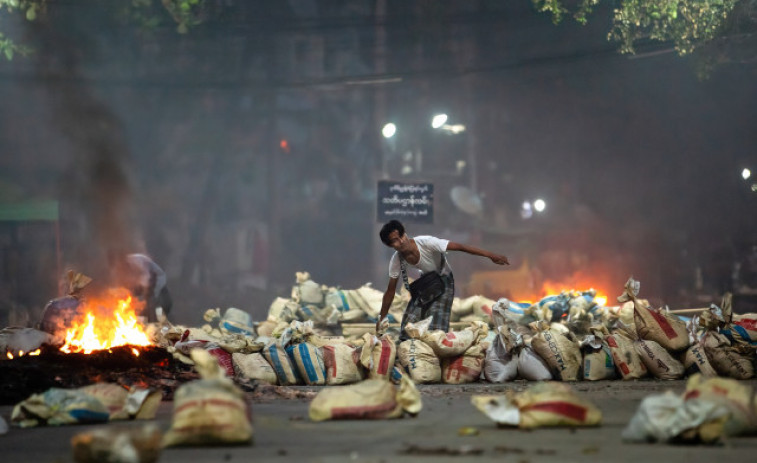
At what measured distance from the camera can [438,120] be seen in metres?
17.3

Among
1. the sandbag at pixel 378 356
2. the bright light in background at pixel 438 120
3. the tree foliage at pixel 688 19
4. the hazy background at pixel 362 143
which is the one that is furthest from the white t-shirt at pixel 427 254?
the bright light in background at pixel 438 120

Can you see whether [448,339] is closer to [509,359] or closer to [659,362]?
[509,359]

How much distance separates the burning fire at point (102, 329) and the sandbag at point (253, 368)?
839 millimetres

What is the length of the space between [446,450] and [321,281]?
14116 mm

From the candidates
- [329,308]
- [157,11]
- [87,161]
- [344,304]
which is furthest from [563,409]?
[157,11]

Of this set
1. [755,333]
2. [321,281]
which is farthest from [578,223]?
[755,333]

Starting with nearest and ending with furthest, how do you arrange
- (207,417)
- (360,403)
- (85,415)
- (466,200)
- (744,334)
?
(207,417)
(360,403)
(85,415)
(744,334)
(466,200)

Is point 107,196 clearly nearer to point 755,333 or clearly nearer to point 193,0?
point 193,0

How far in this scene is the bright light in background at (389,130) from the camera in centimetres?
1753

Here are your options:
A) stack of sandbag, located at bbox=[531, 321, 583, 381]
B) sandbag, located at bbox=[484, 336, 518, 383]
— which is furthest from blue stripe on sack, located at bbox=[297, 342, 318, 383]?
stack of sandbag, located at bbox=[531, 321, 583, 381]

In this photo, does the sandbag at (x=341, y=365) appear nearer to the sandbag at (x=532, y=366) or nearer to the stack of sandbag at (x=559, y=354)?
the sandbag at (x=532, y=366)

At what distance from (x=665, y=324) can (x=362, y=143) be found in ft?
36.3

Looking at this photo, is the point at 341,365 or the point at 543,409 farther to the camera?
the point at 341,365

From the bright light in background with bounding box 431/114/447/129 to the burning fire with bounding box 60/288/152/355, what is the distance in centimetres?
1039
